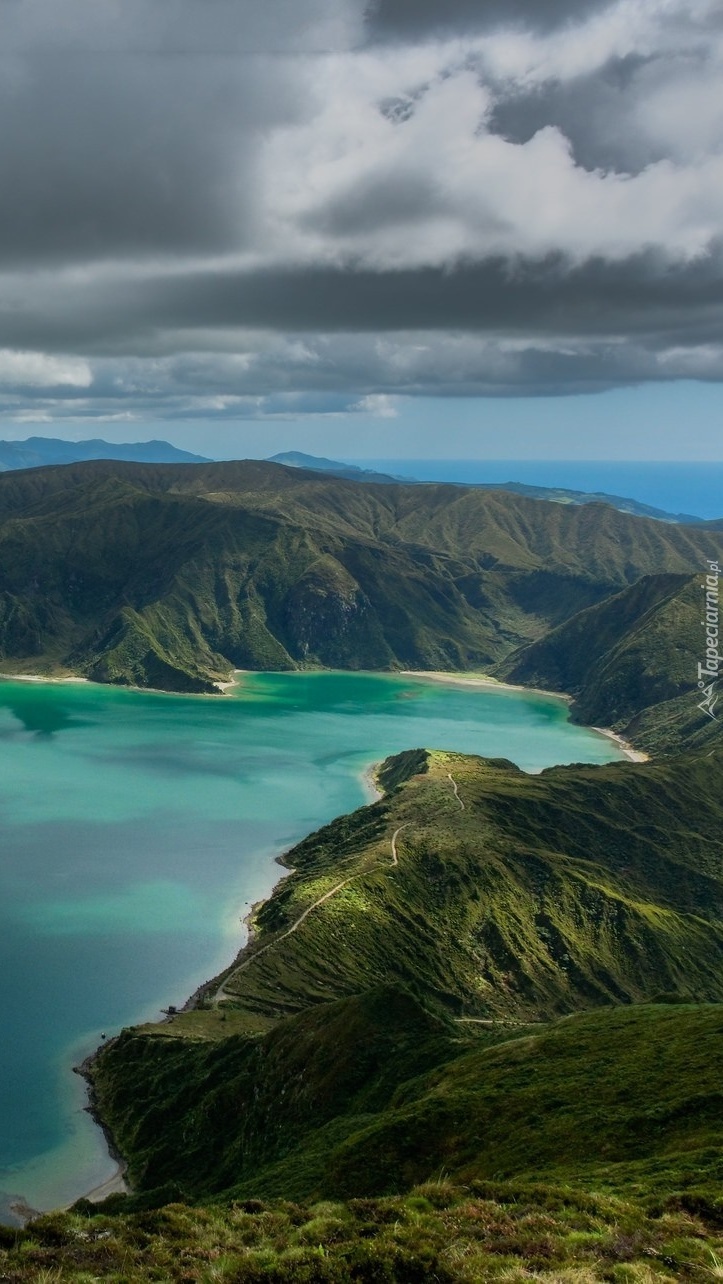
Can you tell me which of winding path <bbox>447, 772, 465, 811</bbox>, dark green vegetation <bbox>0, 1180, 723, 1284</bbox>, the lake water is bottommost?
the lake water

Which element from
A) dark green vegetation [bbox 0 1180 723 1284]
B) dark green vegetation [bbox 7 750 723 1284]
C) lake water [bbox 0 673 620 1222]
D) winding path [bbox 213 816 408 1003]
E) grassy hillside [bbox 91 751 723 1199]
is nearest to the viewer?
dark green vegetation [bbox 0 1180 723 1284]

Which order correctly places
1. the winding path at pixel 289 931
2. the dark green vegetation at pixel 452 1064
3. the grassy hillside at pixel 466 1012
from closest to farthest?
the dark green vegetation at pixel 452 1064 < the grassy hillside at pixel 466 1012 < the winding path at pixel 289 931

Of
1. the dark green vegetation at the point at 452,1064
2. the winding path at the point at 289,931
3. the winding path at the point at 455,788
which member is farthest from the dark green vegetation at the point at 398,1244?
the winding path at the point at 455,788

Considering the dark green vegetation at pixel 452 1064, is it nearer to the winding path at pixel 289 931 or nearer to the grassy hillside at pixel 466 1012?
the grassy hillside at pixel 466 1012

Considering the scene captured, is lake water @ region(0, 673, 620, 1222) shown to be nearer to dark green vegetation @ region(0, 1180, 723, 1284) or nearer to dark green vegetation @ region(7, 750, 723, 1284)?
dark green vegetation @ region(7, 750, 723, 1284)

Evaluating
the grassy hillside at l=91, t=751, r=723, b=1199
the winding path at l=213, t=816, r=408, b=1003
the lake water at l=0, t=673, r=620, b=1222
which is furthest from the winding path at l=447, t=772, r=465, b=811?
the lake water at l=0, t=673, r=620, b=1222

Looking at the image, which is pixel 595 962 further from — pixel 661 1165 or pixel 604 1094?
pixel 661 1165

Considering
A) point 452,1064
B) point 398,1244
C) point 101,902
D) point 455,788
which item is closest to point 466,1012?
point 452,1064

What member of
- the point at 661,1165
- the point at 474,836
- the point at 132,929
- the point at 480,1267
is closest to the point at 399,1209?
the point at 480,1267

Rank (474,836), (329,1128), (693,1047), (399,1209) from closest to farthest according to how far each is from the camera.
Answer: (399,1209)
(693,1047)
(329,1128)
(474,836)
